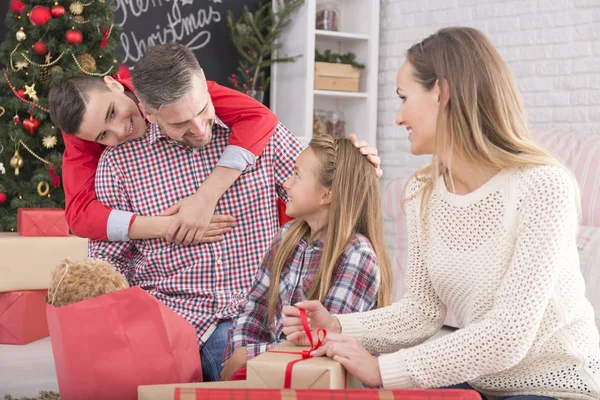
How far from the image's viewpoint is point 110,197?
2.10 meters

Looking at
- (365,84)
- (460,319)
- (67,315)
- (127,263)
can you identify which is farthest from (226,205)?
Result: (365,84)

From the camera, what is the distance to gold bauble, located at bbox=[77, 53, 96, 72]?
406 centimetres

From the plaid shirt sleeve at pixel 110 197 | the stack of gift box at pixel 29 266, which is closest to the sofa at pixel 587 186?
the plaid shirt sleeve at pixel 110 197

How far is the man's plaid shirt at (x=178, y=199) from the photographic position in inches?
80.8

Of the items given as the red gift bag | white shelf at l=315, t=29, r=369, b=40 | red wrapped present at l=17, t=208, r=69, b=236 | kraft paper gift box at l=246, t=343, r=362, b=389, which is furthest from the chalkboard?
kraft paper gift box at l=246, t=343, r=362, b=389

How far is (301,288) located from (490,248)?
Answer: 0.61m

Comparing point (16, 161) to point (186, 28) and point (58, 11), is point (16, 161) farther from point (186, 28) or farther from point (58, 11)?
point (186, 28)

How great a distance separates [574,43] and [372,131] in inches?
55.5

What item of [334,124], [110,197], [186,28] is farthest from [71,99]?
[334,124]

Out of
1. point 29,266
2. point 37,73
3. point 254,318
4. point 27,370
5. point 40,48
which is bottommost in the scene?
point 27,370

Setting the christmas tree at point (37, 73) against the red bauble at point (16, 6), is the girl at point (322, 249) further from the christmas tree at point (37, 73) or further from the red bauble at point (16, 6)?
the red bauble at point (16, 6)

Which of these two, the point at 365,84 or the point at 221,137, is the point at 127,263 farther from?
the point at 365,84

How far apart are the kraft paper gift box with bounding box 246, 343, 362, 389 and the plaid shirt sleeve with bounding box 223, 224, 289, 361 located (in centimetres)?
61

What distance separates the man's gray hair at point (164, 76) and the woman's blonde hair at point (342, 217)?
36 cm
